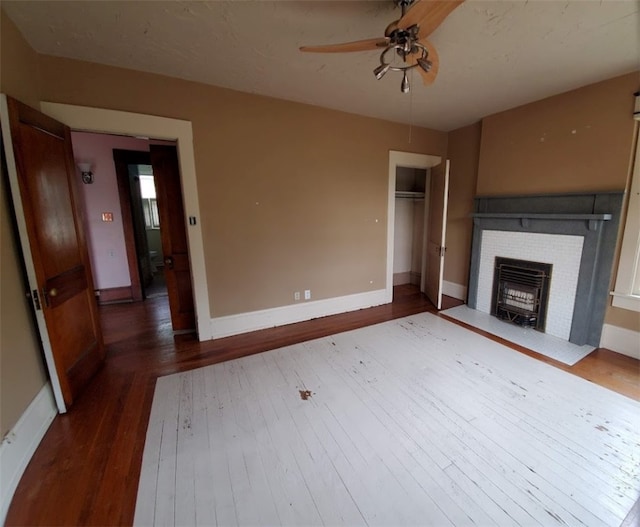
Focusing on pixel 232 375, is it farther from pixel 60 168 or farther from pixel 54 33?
pixel 54 33

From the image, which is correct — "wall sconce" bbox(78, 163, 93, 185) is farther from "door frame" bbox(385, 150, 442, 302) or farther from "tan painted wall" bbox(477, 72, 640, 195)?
"tan painted wall" bbox(477, 72, 640, 195)

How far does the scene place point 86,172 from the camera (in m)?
3.91

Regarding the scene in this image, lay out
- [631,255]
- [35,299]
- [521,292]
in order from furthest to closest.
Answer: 1. [521,292]
2. [631,255]
3. [35,299]

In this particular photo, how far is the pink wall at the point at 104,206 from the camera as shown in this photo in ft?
12.9

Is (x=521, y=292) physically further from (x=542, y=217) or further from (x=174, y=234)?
(x=174, y=234)

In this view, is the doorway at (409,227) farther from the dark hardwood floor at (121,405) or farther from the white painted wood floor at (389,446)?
the white painted wood floor at (389,446)

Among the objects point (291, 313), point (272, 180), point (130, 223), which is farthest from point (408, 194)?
point (130, 223)

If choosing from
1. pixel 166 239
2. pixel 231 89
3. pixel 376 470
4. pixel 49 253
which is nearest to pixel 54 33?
pixel 231 89

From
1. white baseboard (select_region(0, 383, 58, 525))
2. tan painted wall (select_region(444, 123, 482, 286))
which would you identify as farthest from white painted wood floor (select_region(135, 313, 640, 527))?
tan painted wall (select_region(444, 123, 482, 286))

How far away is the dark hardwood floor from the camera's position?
133 cm

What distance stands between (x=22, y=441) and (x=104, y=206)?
11.6ft

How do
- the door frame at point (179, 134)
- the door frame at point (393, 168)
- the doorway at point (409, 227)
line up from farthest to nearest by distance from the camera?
1. the doorway at point (409, 227)
2. the door frame at point (393, 168)
3. the door frame at point (179, 134)

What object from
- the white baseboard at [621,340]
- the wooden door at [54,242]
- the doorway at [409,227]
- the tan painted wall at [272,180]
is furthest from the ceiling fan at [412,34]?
the doorway at [409,227]

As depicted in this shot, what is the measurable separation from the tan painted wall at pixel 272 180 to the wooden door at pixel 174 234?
1.57 feet
